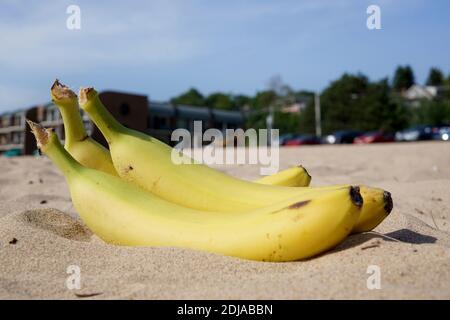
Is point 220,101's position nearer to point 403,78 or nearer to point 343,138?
point 403,78

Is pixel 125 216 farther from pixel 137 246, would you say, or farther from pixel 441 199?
pixel 441 199

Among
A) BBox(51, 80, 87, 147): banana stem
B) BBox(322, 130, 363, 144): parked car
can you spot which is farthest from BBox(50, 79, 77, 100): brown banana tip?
BBox(322, 130, 363, 144): parked car

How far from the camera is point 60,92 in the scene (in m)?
1.90

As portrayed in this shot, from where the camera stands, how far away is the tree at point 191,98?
69750 millimetres

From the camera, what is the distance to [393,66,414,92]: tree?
83.1 m

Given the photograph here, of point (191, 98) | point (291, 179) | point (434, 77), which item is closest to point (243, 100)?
point (191, 98)

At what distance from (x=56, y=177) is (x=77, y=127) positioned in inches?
138

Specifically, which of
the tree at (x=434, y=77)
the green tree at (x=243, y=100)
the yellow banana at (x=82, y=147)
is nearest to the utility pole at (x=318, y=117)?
the green tree at (x=243, y=100)

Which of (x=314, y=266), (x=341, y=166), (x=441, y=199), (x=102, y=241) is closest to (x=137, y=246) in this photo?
(x=102, y=241)

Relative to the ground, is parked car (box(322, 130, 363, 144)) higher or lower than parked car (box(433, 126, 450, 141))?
lower

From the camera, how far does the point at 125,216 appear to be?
1786 mm

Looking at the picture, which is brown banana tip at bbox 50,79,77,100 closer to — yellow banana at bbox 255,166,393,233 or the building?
yellow banana at bbox 255,166,393,233

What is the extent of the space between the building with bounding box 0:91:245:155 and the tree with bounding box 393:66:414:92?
46.4 meters

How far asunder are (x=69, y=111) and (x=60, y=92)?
0.11 m
